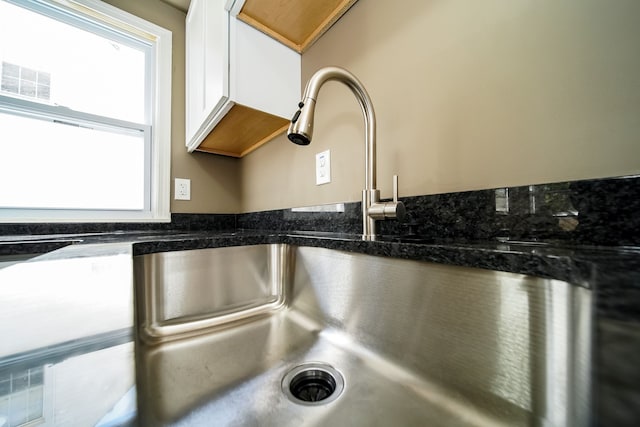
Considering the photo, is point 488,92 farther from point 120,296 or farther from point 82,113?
point 82,113

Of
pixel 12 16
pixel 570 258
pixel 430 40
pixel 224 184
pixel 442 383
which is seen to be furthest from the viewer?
pixel 224 184

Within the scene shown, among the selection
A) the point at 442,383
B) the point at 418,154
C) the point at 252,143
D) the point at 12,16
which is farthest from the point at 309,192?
the point at 12,16

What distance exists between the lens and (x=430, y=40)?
0.59 metres

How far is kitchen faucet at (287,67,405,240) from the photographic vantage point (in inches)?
19.7

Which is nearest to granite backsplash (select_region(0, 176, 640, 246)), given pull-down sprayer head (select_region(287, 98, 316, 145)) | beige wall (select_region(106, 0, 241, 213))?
pull-down sprayer head (select_region(287, 98, 316, 145))

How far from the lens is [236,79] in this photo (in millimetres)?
847

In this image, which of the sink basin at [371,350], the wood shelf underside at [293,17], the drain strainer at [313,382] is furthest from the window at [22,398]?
the wood shelf underside at [293,17]

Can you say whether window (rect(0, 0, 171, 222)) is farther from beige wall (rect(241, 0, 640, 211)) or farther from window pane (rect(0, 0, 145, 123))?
beige wall (rect(241, 0, 640, 211))

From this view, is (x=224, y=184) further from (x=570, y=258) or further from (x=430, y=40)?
(x=570, y=258)

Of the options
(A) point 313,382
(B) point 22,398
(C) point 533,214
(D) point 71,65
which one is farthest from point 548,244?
(D) point 71,65

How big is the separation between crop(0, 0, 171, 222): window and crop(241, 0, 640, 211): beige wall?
1236 millimetres

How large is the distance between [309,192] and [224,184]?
35.7 inches

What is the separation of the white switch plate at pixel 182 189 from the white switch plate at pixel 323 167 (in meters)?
1.02

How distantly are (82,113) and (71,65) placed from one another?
0.27m
